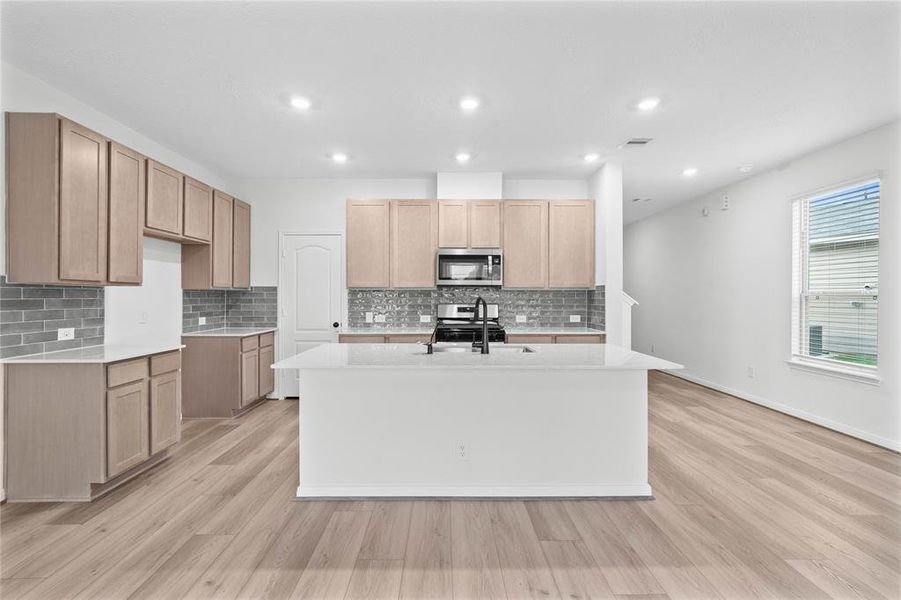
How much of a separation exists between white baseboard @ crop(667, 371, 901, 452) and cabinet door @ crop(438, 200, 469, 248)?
3.89 m

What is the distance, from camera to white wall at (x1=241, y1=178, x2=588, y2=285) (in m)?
5.29

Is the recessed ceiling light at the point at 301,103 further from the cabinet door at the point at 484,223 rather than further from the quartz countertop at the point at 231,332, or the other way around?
the quartz countertop at the point at 231,332

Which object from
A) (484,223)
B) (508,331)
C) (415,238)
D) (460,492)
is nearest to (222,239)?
(415,238)

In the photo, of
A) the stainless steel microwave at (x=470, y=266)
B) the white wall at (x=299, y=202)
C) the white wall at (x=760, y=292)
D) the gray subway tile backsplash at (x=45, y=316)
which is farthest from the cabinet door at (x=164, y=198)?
the white wall at (x=760, y=292)

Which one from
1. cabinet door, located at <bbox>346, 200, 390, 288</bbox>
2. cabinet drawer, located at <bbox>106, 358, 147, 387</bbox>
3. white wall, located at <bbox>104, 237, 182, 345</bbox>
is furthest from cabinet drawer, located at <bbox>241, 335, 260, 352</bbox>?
cabinet drawer, located at <bbox>106, 358, 147, 387</bbox>

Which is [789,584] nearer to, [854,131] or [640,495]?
[640,495]

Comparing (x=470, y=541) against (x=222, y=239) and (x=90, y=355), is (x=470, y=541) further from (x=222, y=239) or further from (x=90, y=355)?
(x=222, y=239)

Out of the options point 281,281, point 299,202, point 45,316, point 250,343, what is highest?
point 299,202

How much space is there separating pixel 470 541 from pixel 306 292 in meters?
3.91

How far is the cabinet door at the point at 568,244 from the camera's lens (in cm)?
496

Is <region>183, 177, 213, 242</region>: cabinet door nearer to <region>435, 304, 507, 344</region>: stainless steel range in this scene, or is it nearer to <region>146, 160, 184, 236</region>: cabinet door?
<region>146, 160, 184, 236</region>: cabinet door

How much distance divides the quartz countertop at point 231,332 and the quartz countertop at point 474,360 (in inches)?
81.0

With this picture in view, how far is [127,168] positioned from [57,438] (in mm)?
1959

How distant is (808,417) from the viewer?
429cm
